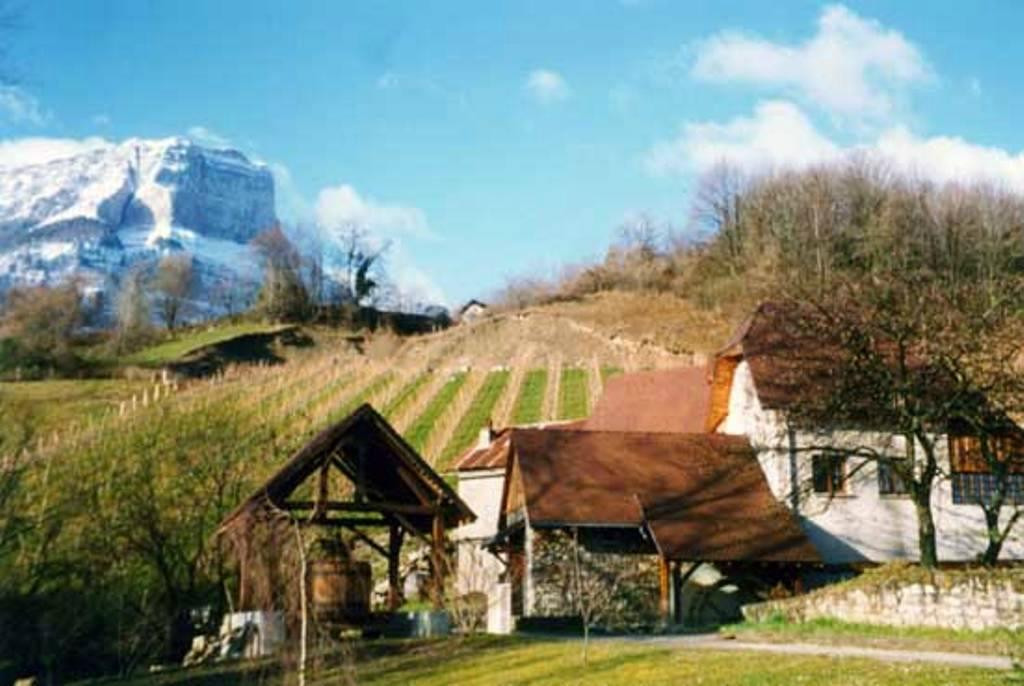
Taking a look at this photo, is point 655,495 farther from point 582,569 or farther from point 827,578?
point 827,578

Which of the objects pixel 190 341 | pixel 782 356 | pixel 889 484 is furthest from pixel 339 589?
pixel 190 341

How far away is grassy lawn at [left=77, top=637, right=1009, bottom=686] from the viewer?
15938 millimetres

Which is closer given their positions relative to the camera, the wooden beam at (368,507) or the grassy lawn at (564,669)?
the grassy lawn at (564,669)

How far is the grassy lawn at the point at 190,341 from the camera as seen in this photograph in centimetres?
7725

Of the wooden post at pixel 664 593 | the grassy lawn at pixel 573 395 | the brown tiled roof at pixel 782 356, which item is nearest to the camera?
the wooden post at pixel 664 593

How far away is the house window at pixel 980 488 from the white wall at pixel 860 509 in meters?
0.22

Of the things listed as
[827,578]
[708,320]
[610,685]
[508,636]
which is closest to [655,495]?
[827,578]

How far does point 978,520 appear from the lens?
32719 millimetres

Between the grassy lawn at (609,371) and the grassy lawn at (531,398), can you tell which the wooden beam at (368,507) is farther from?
the grassy lawn at (609,371)

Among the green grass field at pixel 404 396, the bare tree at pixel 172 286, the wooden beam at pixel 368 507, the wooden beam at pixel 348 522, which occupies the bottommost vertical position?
the wooden beam at pixel 348 522

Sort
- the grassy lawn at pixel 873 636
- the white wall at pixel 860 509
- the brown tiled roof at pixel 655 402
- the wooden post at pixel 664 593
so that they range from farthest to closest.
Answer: the brown tiled roof at pixel 655 402 < the white wall at pixel 860 509 < the wooden post at pixel 664 593 < the grassy lawn at pixel 873 636

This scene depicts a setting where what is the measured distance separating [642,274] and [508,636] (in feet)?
227

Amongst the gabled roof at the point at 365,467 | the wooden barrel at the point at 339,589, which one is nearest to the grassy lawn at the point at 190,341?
the gabled roof at the point at 365,467

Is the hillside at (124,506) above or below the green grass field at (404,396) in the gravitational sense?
below
